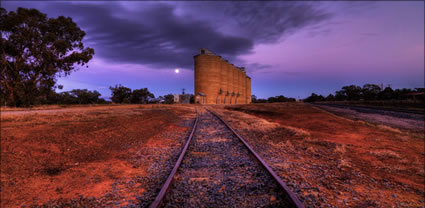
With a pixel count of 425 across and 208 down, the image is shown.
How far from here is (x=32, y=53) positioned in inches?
1121

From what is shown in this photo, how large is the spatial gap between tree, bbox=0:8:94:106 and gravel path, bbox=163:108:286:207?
3471cm

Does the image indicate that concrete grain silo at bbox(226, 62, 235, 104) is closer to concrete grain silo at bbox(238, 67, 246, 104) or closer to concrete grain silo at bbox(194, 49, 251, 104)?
concrete grain silo at bbox(194, 49, 251, 104)

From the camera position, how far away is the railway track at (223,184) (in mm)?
3184

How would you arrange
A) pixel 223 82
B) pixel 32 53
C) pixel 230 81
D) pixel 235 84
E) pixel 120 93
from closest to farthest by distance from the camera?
pixel 32 53 < pixel 120 93 < pixel 223 82 < pixel 230 81 < pixel 235 84

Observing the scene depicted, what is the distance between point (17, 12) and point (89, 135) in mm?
31680

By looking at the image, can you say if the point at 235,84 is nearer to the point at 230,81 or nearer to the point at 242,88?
the point at 230,81

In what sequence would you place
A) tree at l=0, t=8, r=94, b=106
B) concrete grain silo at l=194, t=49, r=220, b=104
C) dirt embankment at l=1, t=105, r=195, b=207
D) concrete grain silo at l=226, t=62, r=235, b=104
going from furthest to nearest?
concrete grain silo at l=226, t=62, r=235, b=104 → concrete grain silo at l=194, t=49, r=220, b=104 → tree at l=0, t=8, r=94, b=106 → dirt embankment at l=1, t=105, r=195, b=207

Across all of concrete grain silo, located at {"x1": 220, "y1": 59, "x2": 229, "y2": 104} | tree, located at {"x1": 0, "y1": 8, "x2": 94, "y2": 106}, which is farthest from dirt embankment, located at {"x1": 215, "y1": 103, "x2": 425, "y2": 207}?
concrete grain silo, located at {"x1": 220, "y1": 59, "x2": 229, "y2": 104}

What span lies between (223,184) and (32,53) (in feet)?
122

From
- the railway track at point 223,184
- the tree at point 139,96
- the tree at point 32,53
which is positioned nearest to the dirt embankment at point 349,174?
the railway track at point 223,184

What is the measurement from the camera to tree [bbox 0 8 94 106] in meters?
27.2

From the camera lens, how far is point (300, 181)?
4082mm

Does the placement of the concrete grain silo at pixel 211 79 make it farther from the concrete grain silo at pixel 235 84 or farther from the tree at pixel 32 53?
the tree at pixel 32 53

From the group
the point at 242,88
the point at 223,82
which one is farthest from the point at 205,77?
the point at 242,88
